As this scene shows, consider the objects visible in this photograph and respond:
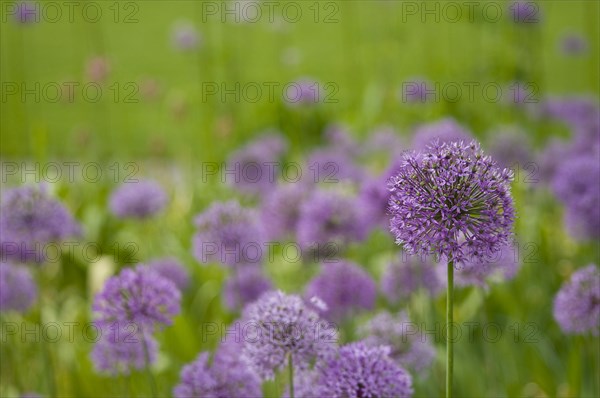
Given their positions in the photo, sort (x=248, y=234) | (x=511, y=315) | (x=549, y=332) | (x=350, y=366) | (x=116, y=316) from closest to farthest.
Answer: (x=350, y=366) < (x=116, y=316) < (x=248, y=234) < (x=511, y=315) < (x=549, y=332)

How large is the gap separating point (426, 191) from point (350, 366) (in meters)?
0.31

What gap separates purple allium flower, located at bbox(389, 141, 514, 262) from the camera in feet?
3.26

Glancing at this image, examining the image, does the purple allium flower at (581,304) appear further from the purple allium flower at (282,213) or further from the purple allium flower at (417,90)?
the purple allium flower at (417,90)

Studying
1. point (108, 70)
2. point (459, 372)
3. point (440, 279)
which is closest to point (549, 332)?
point (459, 372)

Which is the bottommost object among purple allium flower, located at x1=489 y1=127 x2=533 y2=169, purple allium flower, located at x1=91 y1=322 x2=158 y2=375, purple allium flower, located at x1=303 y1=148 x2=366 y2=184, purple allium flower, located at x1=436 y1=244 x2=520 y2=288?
purple allium flower, located at x1=91 y1=322 x2=158 y2=375

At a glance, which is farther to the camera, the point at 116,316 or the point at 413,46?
the point at 413,46

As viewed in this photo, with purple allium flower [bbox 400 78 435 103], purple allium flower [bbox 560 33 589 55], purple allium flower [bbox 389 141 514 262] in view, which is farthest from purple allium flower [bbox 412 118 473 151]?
purple allium flower [bbox 560 33 589 55]

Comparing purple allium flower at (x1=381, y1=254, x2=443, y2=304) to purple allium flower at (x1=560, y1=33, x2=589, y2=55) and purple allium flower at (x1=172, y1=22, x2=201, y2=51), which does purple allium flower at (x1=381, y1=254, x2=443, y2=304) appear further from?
purple allium flower at (x1=172, y1=22, x2=201, y2=51)

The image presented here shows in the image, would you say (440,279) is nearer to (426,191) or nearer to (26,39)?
(426,191)

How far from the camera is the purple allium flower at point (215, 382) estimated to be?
1.26 metres

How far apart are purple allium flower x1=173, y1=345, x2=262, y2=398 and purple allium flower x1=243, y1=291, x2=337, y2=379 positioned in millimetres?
58

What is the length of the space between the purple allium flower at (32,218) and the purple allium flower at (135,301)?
549 millimetres

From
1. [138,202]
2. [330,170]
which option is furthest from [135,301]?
[330,170]

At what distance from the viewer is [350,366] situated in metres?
1.11
